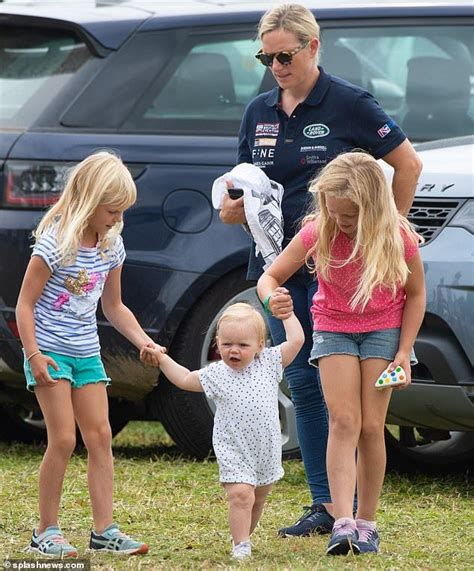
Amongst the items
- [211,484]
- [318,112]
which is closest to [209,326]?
[211,484]

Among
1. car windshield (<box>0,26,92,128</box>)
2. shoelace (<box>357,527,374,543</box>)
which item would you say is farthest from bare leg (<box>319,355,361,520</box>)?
car windshield (<box>0,26,92,128</box>)

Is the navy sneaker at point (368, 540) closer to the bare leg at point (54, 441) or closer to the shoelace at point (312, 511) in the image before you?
the shoelace at point (312, 511)

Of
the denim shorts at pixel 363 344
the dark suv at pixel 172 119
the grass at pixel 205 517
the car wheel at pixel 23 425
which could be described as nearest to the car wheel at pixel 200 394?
the dark suv at pixel 172 119

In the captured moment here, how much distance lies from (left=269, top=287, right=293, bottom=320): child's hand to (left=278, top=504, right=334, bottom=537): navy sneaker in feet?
2.89

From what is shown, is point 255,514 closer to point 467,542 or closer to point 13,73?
point 467,542

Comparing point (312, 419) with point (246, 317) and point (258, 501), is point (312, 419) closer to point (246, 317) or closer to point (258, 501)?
point (258, 501)

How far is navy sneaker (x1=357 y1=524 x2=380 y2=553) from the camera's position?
4.81 metres

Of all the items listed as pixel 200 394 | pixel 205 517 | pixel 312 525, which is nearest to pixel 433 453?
pixel 200 394

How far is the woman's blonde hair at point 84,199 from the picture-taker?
479 cm

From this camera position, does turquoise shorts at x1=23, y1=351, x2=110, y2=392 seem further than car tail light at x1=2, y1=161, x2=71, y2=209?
No

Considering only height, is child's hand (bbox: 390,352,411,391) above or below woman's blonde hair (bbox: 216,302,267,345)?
below

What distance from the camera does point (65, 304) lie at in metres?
4.84

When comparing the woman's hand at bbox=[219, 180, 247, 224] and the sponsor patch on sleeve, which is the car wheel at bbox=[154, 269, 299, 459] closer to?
the woman's hand at bbox=[219, 180, 247, 224]

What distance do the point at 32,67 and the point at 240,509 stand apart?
2.79 metres
